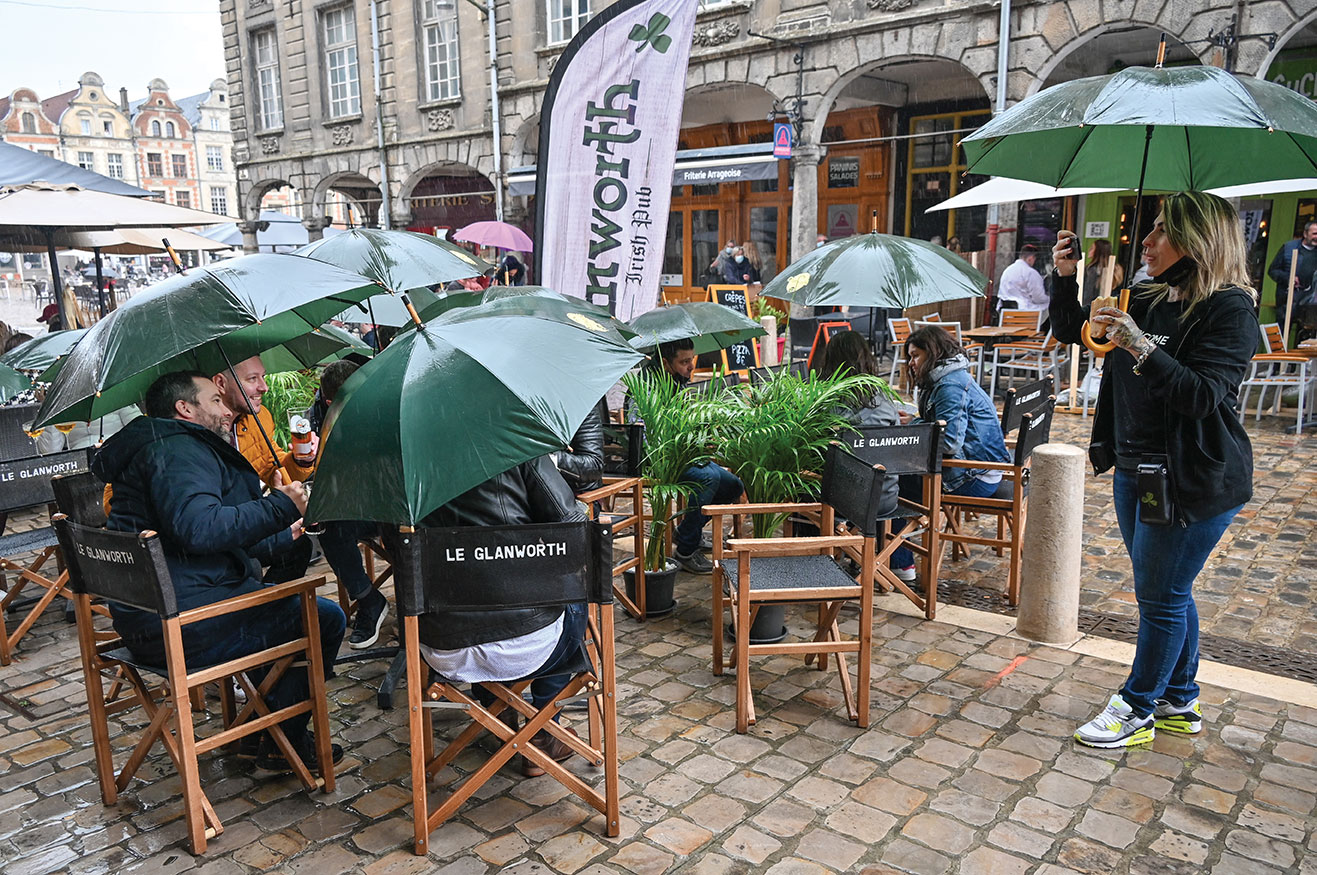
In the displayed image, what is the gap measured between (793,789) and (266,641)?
1887 mm

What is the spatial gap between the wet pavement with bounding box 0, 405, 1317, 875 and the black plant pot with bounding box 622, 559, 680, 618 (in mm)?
396

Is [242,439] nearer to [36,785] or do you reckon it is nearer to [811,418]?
[36,785]

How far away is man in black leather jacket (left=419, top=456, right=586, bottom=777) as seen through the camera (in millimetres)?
2803

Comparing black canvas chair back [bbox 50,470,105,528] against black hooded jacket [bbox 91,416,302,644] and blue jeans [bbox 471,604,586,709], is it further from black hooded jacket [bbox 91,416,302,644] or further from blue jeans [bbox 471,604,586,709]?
blue jeans [bbox 471,604,586,709]

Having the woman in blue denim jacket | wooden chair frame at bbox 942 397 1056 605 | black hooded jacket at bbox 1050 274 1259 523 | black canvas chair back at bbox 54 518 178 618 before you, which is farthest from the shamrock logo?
black canvas chair back at bbox 54 518 178 618

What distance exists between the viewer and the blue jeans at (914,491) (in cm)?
496

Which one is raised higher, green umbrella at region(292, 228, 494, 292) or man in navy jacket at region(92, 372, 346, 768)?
green umbrella at region(292, 228, 494, 292)

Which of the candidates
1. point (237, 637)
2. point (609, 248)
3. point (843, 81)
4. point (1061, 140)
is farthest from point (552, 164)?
point (843, 81)

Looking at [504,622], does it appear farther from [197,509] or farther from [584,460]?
[584,460]

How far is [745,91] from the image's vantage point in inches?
665

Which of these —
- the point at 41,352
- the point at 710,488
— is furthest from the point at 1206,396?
the point at 41,352

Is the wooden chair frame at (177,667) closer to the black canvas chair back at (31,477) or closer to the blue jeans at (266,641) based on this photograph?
the blue jeans at (266,641)

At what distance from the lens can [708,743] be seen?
3.48 metres

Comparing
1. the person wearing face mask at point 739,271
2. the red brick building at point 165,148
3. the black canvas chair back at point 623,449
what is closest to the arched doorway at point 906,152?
the person wearing face mask at point 739,271
